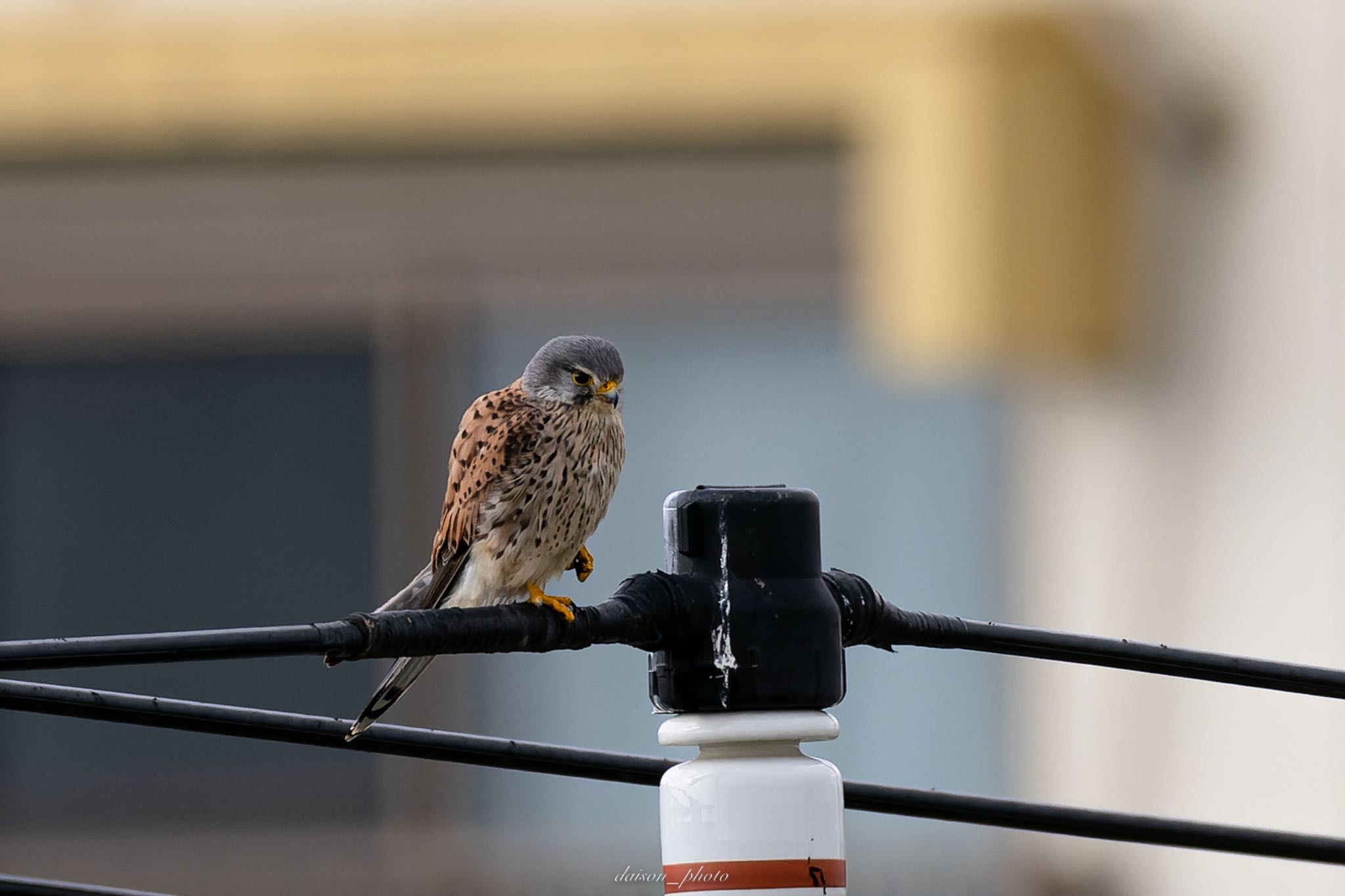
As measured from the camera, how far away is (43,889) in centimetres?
175

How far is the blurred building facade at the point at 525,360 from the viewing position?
7465 mm

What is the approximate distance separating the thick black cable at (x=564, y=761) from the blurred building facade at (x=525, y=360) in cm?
541

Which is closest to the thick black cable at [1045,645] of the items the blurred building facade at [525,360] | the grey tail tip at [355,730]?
the grey tail tip at [355,730]

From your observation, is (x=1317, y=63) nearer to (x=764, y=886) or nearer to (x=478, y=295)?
(x=478, y=295)

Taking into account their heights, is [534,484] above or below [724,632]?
above

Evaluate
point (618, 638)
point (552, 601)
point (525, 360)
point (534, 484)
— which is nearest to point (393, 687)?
point (552, 601)

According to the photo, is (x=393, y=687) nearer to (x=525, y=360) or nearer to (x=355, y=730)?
(x=355, y=730)

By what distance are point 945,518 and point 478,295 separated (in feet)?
6.92

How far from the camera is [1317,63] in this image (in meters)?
7.24

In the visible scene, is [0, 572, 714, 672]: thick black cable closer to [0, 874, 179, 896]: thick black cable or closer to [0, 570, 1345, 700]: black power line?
[0, 570, 1345, 700]: black power line

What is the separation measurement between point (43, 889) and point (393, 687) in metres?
0.56

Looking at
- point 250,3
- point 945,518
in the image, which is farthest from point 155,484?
point 945,518

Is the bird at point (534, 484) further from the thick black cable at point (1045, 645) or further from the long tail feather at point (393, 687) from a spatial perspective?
the thick black cable at point (1045, 645)

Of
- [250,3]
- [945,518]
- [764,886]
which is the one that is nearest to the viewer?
[764,886]
